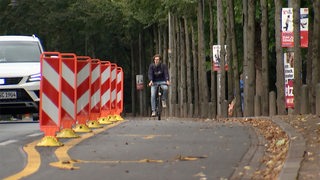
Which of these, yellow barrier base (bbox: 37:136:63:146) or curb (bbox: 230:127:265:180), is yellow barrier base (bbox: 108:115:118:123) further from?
yellow barrier base (bbox: 37:136:63:146)

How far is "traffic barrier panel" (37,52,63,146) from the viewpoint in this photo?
12.1 meters

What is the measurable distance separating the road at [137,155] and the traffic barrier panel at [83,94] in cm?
59

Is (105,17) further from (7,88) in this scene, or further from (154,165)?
(154,165)

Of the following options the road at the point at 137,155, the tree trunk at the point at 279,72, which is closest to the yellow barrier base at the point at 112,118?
the road at the point at 137,155

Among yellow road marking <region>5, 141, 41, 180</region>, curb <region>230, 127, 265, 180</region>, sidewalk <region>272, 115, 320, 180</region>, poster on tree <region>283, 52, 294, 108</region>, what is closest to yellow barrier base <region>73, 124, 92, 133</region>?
yellow road marking <region>5, 141, 41, 180</region>

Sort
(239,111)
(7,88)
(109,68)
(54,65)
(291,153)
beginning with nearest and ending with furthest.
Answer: (291,153) < (54,65) < (7,88) < (109,68) < (239,111)

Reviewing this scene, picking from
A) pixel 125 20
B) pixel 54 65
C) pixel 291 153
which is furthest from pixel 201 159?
pixel 125 20

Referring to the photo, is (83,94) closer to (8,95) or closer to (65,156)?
(8,95)

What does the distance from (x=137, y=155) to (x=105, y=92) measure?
327 inches

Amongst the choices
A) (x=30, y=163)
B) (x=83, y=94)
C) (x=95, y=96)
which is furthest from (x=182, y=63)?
(x=30, y=163)

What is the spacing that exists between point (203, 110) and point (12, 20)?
2236cm

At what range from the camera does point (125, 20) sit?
53.9 meters

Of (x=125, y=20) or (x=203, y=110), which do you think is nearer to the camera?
(x=203, y=110)

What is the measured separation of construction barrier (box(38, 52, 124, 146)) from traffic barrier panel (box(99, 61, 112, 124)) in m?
1.70
